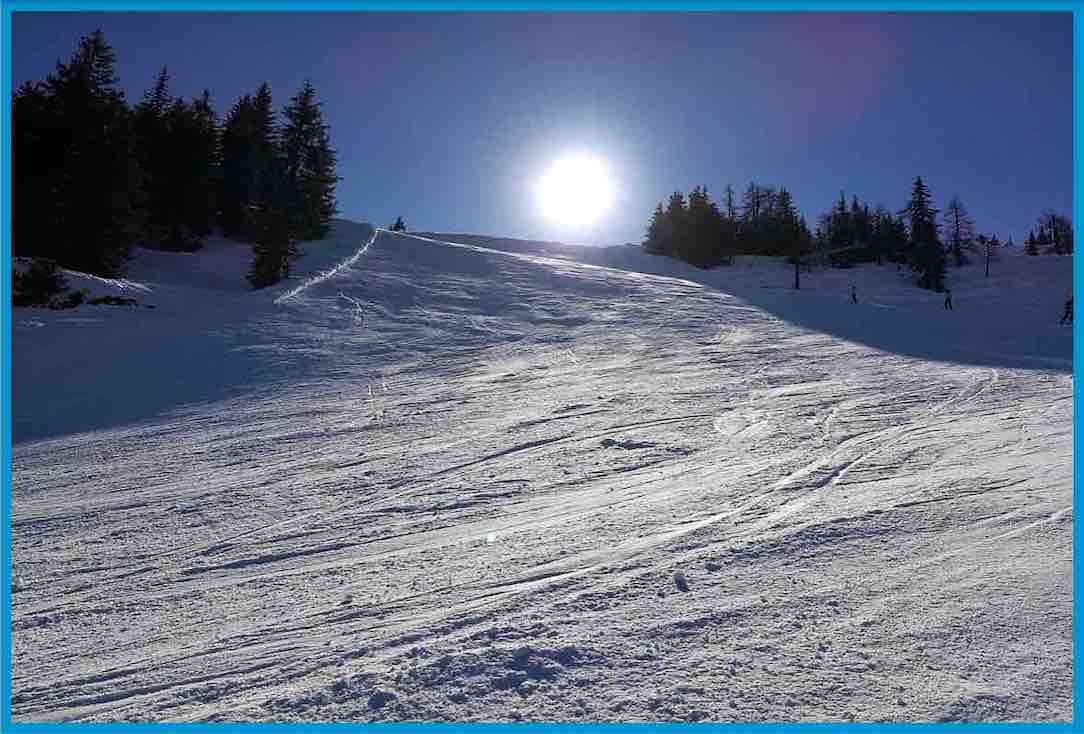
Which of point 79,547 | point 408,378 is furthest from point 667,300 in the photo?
point 79,547

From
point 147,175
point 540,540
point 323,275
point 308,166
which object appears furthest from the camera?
point 308,166

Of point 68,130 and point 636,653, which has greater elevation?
point 68,130

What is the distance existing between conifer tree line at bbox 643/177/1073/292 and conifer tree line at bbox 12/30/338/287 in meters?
29.9

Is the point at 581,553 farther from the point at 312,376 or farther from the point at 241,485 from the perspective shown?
the point at 312,376

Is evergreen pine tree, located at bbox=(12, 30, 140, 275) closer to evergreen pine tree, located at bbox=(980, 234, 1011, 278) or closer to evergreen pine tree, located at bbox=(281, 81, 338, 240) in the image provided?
evergreen pine tree, located at bbox=(281, 81, 338, 240)

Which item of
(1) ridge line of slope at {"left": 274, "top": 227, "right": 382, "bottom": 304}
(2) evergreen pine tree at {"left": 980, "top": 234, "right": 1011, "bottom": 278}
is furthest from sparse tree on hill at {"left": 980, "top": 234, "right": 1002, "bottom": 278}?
(1) ridge line of slope at {"left": 274, "top": 227, "right": 382, "bottom": 304}

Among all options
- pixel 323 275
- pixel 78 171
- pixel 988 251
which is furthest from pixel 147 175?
pixel 988 251

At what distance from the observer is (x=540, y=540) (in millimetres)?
4500

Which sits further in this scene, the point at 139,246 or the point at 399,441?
the point at 139,246

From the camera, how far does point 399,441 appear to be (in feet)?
23.8

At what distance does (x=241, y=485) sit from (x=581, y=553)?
11.5 feet

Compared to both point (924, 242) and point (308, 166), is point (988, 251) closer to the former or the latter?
point (924, 242)

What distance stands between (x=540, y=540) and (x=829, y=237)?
63169mm

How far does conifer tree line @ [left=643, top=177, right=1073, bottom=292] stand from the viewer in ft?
158
